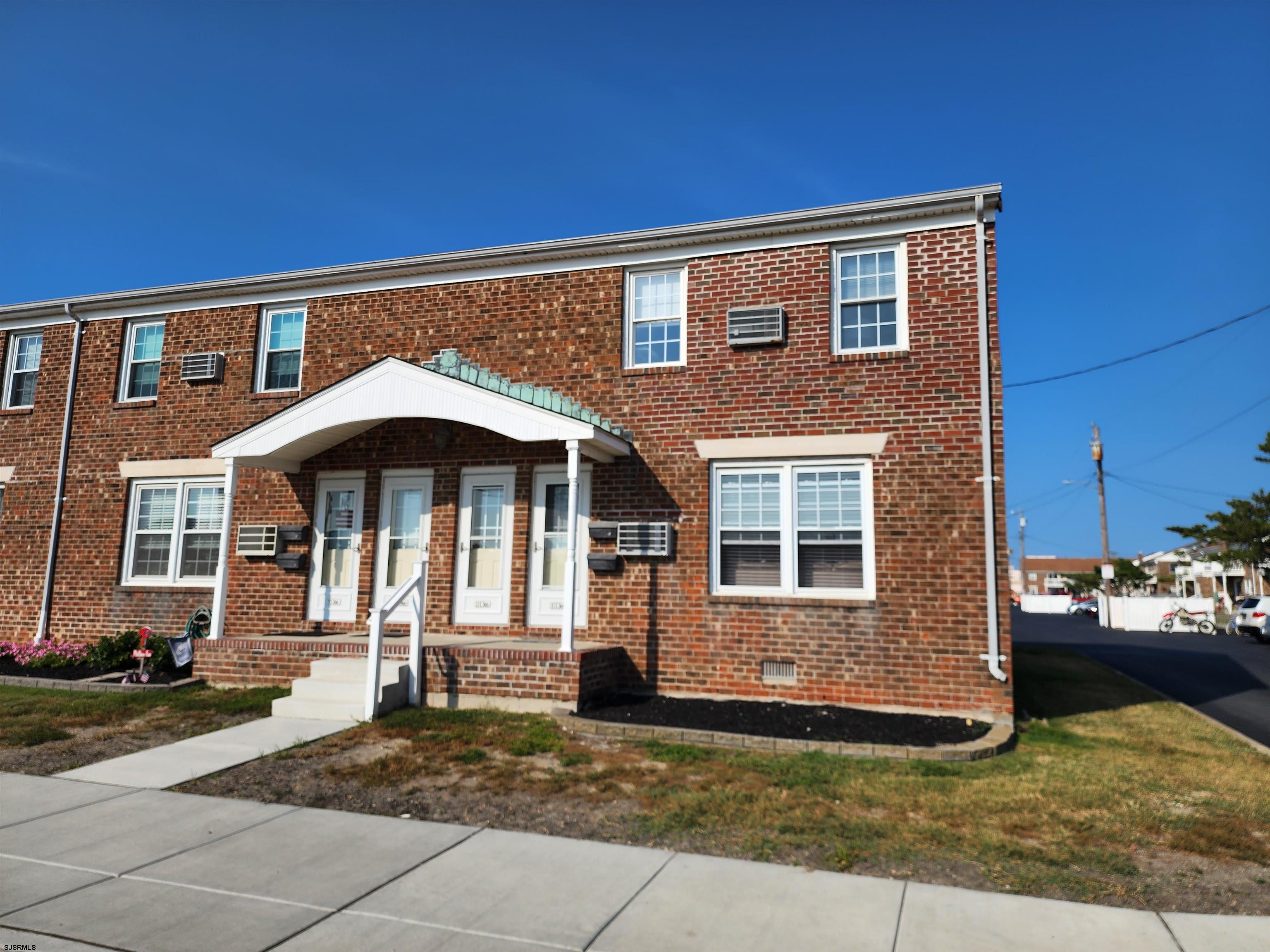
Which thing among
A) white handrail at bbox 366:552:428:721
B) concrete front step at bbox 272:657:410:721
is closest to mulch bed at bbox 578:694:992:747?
white handrail at bbox 366:552:428:721

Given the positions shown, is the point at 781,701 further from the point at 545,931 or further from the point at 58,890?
the point at 58,890

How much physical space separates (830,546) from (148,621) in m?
10.2

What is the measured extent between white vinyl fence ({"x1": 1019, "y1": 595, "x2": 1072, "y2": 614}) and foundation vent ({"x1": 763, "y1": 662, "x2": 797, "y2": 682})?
53464mm

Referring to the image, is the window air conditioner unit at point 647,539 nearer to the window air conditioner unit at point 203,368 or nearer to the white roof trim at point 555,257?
the white roof trim at point 555,257

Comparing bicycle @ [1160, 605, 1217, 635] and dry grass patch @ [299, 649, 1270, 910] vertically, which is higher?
bicycle @ [1160, 605, 1217, 635]

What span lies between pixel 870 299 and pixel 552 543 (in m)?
5.10

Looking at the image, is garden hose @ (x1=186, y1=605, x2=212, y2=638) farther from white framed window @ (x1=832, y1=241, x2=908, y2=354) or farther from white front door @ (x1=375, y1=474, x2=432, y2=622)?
white framed window @ (x1=832, y1=241, x2=908, y2=354)

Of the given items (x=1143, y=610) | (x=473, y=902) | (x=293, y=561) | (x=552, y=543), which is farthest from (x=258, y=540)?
(x=1143, y=610)

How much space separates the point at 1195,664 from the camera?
60.1 ft

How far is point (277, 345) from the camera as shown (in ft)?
41.3

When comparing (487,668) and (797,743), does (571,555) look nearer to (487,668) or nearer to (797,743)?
(487,668)

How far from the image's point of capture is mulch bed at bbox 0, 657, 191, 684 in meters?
10.8

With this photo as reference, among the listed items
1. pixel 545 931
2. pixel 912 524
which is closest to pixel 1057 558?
pixel 912 524

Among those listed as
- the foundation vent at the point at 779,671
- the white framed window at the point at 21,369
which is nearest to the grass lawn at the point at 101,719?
the foundation vent at the point at 779,671
